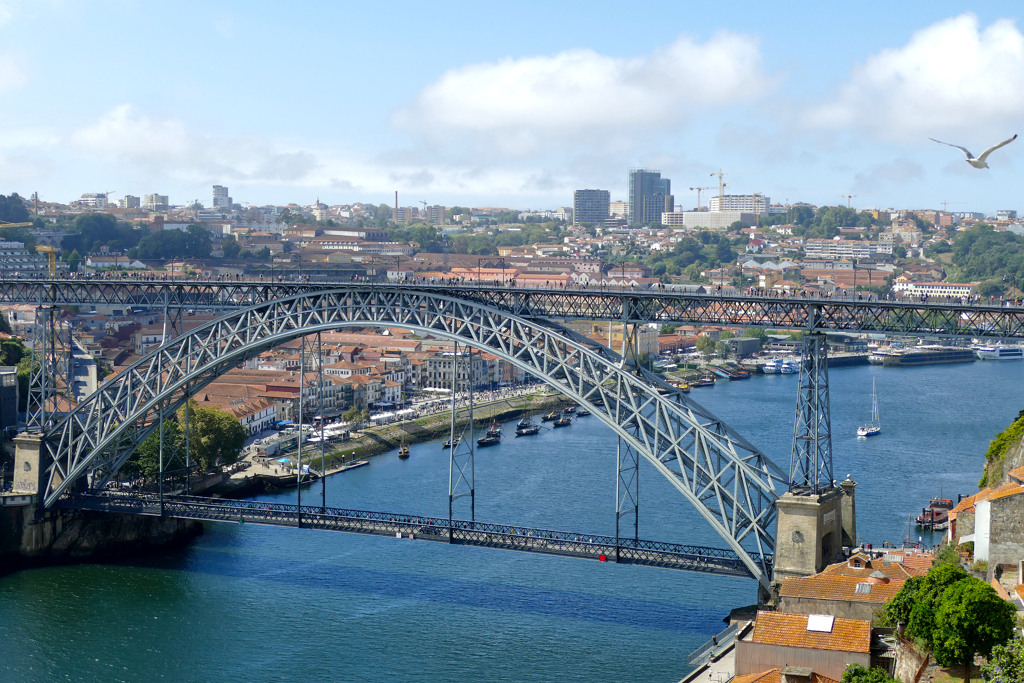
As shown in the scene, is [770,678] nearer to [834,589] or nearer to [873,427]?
[834,589]

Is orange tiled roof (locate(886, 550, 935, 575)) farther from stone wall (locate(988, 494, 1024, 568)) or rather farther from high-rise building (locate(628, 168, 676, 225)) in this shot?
high-rise building (locate(628, 168, 676, 225))

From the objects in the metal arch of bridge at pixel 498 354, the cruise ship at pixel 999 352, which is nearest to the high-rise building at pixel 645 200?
the cruise ship at pixel 999 352

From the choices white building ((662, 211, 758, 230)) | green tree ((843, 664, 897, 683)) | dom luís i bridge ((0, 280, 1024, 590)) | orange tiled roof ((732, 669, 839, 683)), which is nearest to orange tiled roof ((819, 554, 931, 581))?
dom luís i bridge ((0, 280, 1024, 590))

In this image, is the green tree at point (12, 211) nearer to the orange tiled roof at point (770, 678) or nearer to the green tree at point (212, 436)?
the green tree at point (212, 436)

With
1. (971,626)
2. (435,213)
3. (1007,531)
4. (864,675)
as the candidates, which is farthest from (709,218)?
(864,675)

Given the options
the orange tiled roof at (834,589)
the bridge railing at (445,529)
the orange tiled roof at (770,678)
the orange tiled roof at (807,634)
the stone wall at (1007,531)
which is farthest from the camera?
the bridge railing at (445,529)

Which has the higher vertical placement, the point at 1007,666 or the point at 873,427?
the point at 1007,666

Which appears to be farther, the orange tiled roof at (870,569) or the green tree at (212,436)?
the green tree at (212,436)
